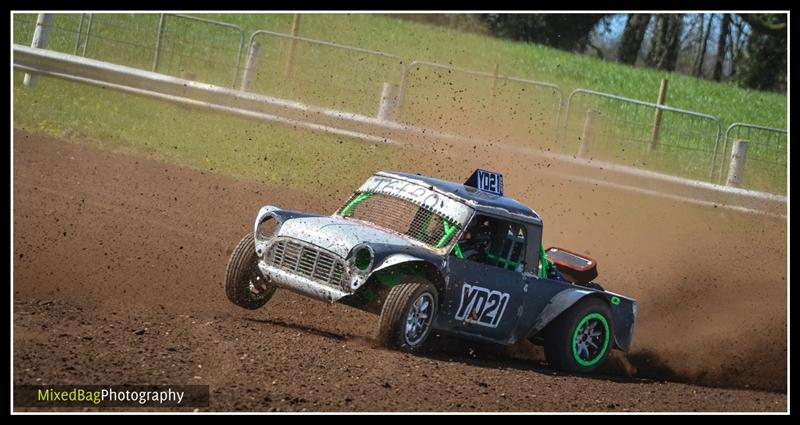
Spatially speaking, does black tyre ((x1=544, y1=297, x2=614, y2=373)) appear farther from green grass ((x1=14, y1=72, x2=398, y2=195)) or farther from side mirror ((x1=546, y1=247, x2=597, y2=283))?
green grass ((x1=14, y1=72, x2=398, y2=195))

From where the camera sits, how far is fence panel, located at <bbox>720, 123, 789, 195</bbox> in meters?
18.6

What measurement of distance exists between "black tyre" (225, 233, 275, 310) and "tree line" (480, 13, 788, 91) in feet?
83.7

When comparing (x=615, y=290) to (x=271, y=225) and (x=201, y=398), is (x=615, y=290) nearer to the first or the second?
(x=271, y=225)

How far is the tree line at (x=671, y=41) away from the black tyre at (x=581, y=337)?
23826mm

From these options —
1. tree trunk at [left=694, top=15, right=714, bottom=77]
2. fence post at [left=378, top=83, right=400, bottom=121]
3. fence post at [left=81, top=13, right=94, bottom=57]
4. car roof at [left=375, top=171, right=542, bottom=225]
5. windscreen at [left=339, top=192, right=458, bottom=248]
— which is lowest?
windscreen at [left=339, top=192, right=458, bottom=248]

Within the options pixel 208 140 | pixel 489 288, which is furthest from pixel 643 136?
pixel 489 288

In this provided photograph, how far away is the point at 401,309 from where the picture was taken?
27.5ft

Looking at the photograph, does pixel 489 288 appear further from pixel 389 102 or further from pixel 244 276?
pixel 389 102

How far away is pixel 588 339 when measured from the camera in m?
10.2

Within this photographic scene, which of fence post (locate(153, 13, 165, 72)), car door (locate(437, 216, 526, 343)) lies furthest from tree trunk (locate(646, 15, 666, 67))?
car door (locate(437, 216, 526, 343))

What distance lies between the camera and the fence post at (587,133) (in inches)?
699

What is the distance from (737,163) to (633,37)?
18720 mm

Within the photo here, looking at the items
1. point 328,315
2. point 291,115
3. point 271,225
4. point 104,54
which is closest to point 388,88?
point 291,115

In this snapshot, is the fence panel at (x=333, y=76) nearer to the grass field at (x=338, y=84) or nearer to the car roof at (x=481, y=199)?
the grass field at (x=338, y=84)
